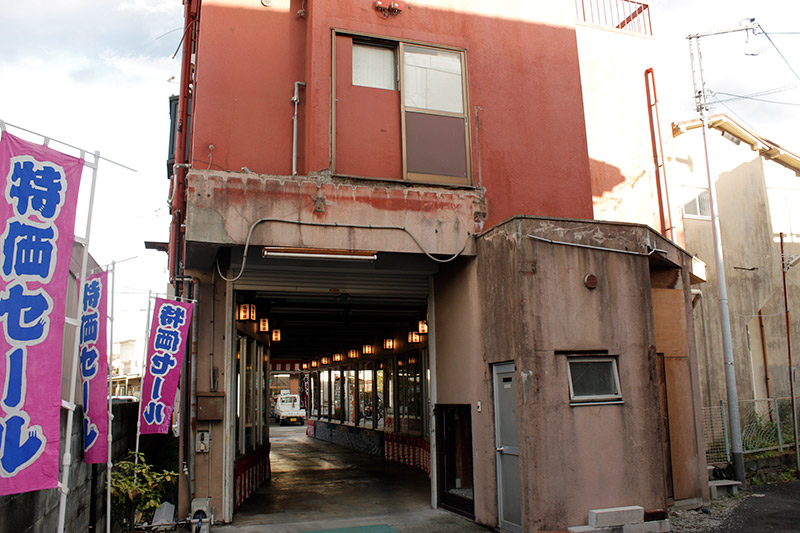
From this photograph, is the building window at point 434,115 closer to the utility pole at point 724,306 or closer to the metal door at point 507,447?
the metal door at point 507,447

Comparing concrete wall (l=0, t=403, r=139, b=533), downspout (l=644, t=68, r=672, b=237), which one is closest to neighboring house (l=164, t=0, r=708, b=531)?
concrete wall (l=0, t=403, r=139, b=533)

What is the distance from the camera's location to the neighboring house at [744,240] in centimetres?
1803

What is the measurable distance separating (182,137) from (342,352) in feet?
49.4

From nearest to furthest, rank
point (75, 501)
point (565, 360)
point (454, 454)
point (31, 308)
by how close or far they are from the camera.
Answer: point (31, 308) → point (75, 501) → point (565, 360) → point (454, 454)

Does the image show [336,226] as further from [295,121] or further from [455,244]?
[295,121]

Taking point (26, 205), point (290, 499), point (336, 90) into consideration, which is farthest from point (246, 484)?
point (26, 205)

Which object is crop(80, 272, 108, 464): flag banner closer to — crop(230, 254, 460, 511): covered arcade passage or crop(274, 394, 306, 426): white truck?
crop(230, 254, 460, 511): covered arcade passage

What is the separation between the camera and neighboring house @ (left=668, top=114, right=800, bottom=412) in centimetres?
1803

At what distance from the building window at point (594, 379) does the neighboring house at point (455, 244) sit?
33 mm

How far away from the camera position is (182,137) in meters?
13.4

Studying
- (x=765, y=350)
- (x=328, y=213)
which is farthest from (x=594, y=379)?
(x=765, y=350)

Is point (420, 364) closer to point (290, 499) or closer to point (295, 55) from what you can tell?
point (290, 499)

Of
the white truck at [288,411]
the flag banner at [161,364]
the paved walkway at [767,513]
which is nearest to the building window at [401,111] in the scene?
the flag banner at [161,364]

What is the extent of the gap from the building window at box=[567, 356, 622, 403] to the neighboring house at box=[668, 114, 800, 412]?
941cm
